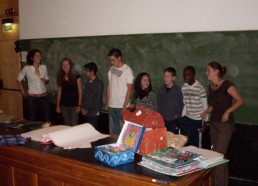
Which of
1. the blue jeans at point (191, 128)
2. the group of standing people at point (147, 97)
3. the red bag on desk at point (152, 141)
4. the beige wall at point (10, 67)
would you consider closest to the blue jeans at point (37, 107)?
the group of standing people at point (147, 97)

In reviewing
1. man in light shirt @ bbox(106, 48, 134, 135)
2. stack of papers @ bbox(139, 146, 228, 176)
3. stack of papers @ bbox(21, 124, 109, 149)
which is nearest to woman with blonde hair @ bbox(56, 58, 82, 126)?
man in light shirt @ bbox(106, 48, 134, 135)

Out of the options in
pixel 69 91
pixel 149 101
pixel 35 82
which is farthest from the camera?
pixel 35 82

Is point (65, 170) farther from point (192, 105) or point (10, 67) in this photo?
point (10, 67)

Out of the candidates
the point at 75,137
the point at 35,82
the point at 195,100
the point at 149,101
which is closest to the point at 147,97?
the point at 149,101

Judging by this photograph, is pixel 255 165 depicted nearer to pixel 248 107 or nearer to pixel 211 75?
pixel 248 107

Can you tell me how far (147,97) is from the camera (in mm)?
4152

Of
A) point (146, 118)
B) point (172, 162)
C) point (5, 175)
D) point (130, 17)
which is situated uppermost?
point (130, 17)

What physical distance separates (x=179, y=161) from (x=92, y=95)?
2923 mm

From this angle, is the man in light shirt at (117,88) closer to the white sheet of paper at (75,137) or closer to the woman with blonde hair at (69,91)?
the woman with blonde hair at (69,91)

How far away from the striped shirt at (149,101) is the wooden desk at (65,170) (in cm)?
165

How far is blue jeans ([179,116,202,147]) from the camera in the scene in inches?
158

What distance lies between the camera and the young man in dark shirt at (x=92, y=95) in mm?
4664

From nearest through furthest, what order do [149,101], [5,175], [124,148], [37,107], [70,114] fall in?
[124,148], [5,175], [149,101], [70,114], [37,107]

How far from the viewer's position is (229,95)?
11.4 ft
